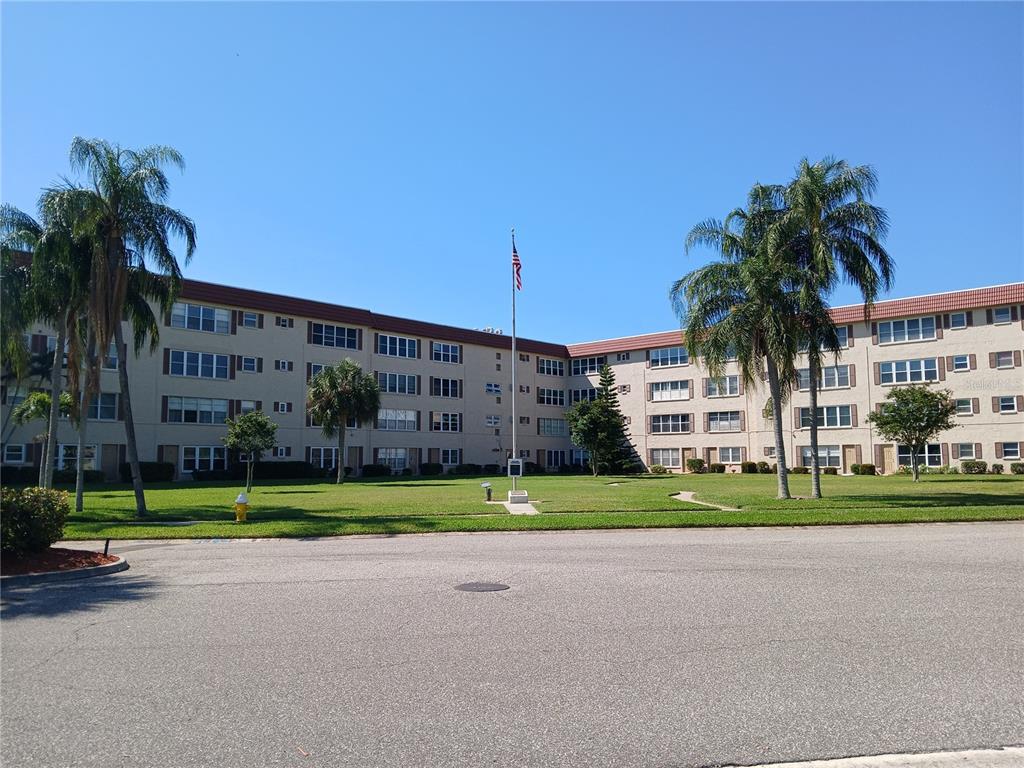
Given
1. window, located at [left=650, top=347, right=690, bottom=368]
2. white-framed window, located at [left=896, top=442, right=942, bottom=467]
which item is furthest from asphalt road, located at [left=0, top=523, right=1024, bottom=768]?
window, located at [left=650, top=347, right=690, bottom=368]

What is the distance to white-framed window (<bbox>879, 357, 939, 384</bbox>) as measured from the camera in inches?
2057

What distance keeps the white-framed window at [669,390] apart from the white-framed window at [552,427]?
10.2 meters

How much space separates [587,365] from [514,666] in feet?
222

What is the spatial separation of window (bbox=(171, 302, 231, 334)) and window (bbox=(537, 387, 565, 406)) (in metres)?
30.1

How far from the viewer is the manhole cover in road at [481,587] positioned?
32.3 feet

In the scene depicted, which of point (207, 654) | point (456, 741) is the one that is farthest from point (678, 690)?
point (207, 654)

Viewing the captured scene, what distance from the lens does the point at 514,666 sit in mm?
6383

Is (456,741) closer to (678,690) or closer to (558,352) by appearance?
(678,690)

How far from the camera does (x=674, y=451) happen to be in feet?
215

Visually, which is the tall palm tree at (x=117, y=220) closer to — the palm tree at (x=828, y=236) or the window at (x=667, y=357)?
the palm tree at (x=828, y=236)

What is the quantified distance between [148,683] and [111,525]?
14769 mm

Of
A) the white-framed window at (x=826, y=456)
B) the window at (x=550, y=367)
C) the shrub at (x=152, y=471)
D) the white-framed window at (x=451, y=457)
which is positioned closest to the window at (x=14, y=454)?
the shrub at (x=152, y=471)

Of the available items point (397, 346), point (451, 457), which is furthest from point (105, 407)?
point (451, 457)

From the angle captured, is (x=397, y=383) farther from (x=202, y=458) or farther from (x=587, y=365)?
(x=587, y=365)
